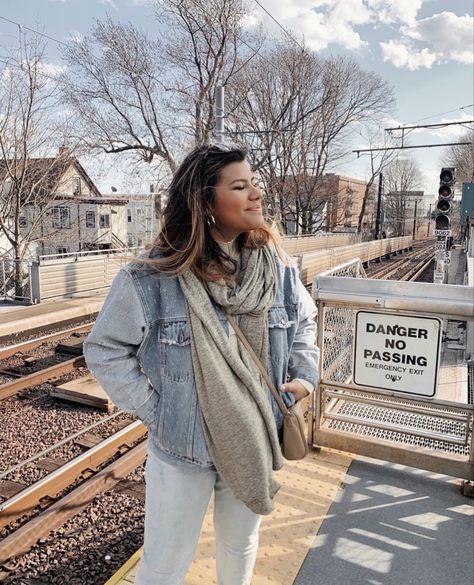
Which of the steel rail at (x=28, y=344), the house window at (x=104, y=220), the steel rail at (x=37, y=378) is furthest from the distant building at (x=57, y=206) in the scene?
the steel rail at (x=37, y=378)

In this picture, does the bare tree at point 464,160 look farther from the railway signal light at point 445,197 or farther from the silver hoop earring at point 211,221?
the silver hoop earring at point 211,221

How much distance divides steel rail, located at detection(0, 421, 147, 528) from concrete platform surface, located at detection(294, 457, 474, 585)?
2067 millimetres

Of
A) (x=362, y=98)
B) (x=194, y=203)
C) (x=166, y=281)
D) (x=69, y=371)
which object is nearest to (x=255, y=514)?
(x=166, y=281)

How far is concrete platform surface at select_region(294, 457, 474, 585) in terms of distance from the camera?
229 cm

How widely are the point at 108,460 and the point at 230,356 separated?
304 centimetres

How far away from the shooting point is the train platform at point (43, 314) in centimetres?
994

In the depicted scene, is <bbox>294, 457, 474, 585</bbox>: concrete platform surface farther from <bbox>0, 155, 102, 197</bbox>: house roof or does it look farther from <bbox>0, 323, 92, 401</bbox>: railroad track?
<bbox>0, 155, 102, 197</bbox>: house roof

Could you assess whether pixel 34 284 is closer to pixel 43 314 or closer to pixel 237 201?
pixel 43 314

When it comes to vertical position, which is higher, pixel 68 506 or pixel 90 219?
pixel 90 219

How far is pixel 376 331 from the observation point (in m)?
2.92

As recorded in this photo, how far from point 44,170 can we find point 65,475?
45.4ft

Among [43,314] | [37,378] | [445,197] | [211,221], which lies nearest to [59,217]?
[43,314]

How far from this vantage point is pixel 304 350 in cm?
193

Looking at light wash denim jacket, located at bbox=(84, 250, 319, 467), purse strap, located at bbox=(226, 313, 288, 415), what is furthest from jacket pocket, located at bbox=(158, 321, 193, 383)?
purse strap, located at bbox=(226, 313, 288, 415)
